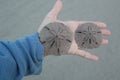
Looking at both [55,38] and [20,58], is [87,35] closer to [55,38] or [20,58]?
[55,38]

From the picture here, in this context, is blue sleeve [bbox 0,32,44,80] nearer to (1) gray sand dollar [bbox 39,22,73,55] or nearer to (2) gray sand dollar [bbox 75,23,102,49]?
(1) gray sand dollar [bbox 39,22,73,55]

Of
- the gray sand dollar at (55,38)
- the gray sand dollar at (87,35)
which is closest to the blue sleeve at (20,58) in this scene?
the gray sand dollar at (55,38)

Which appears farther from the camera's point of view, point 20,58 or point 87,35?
point 87,35

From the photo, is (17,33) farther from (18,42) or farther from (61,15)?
(18,42)

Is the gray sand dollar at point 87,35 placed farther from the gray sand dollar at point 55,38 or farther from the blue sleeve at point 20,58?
the blue sleeve at point 20,58

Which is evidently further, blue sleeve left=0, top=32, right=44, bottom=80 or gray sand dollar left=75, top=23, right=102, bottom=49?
gray sand dollar left=75, top=23, right=102, bottom=49

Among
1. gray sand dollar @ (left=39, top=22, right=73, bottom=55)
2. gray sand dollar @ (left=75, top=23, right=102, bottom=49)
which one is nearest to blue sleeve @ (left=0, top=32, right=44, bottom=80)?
gray sand dollar @ (left=39, top=22, right=73, bottom=55)

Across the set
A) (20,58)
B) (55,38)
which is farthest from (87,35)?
(20,58)
